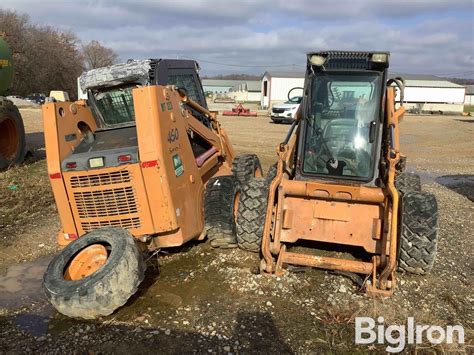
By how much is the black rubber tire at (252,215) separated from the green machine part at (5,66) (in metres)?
8.42

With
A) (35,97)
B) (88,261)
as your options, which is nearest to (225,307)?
(88,261)

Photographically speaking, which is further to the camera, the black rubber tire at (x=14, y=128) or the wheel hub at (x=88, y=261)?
the black rubber tire at (x=14, y=128)

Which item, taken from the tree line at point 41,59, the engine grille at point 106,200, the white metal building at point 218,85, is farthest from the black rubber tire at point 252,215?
the white metal building at point 218,85

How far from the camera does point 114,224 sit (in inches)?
187

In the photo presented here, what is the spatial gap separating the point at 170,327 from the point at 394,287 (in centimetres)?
229

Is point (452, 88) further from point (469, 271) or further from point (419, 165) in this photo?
point (469, 271)

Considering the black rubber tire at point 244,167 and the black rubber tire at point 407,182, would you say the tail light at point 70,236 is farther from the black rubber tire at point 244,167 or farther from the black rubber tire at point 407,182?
the black rubber tire at point 407,182

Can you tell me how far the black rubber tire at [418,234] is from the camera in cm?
466

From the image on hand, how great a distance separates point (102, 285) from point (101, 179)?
4.17 feet

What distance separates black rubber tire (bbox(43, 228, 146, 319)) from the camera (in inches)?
150

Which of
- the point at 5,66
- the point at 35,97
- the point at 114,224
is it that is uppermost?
the point at 5,66

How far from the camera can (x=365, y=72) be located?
509 centimetres

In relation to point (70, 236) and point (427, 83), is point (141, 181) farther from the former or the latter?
point (427, 83)

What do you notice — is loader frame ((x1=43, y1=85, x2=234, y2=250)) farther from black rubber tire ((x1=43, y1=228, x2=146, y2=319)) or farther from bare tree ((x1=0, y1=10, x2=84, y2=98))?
bare tree ((x1=0, y1=10, x2=84, y2=98))
